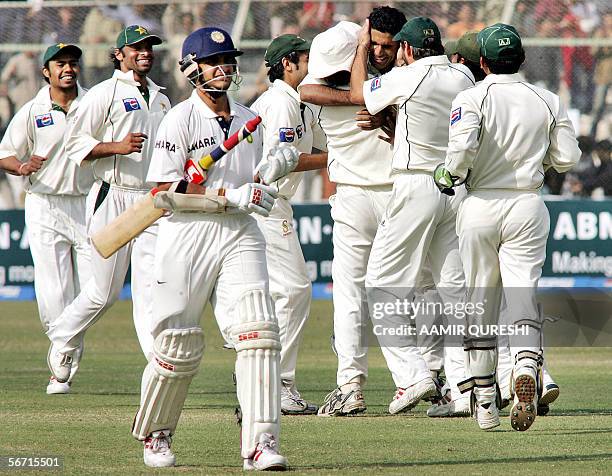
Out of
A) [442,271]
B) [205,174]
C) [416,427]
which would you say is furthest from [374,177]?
[205,174]

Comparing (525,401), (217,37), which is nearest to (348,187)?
(525,401)

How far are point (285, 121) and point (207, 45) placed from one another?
2618 mm

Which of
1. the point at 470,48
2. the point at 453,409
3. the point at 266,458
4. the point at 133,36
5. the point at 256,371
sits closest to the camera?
the point at 266,458

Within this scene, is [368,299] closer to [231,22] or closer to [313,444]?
[313,444]

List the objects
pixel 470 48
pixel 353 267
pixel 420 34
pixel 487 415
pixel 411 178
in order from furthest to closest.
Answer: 1. pixel 470 48
2. pixel 353 267
3. pixel 411 178
4. pixel 420 34
5. pixel 487 415

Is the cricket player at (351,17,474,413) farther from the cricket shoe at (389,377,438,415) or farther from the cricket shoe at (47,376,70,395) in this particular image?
the cricket shoe at (47,376,70,395)

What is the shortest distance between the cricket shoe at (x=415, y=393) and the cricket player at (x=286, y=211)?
0.95 meters

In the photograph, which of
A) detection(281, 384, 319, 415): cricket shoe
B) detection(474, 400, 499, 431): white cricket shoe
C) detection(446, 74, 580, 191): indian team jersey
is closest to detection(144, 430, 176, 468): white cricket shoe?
detection(474, 400, 499, 431): white cricket shoe

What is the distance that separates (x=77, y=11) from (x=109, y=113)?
1062cm

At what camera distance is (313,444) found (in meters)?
7.33

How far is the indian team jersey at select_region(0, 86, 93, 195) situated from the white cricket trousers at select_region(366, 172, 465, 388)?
3.63m

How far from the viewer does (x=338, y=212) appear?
29.8ft

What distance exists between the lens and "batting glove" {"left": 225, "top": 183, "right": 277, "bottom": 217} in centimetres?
634

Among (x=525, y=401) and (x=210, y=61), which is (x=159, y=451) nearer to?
(x=210, y=61)
